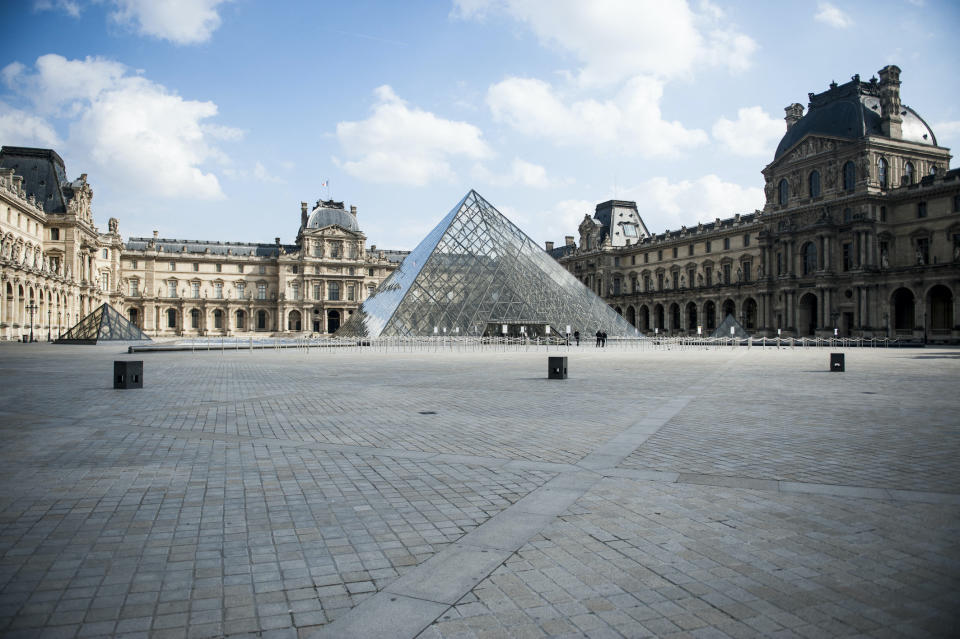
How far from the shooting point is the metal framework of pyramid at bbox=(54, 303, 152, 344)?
125 ft

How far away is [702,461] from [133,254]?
282 ft

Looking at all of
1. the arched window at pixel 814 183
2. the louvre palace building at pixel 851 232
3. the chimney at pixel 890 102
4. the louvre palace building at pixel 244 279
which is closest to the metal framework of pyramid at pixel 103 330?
the louvre palace building at pixel 244 279

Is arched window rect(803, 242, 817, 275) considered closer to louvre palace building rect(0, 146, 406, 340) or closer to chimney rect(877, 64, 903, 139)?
chimney rect(877, 64, 903, 139)

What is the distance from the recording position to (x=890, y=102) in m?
48.6

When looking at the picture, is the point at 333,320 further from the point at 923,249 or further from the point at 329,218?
→ the point at 923,249

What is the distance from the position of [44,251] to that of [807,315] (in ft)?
221

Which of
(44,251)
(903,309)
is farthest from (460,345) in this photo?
(44,251)

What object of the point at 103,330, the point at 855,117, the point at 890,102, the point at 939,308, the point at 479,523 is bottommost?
the point at 479,523

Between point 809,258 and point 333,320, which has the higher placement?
point 809,258

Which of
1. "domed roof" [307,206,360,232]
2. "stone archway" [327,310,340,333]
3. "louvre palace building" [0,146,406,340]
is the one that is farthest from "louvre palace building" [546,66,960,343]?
"domed roof" [307,206,360,232]

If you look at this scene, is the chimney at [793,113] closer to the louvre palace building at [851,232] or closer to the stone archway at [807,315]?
the louvre palace building at [851,232]

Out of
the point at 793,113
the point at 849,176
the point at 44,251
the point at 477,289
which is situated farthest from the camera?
the point at 793,113

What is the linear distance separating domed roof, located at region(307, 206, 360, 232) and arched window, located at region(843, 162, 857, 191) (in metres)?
57.6

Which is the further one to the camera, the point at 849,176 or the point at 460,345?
the point at 849,176
